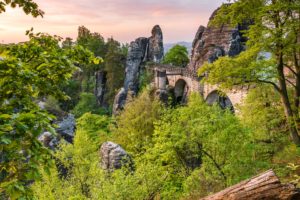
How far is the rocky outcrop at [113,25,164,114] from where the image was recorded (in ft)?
169

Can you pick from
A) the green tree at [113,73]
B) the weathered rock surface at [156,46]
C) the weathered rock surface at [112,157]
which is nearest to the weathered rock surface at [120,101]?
the green tree at [113,73]

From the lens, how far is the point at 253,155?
45.9ft

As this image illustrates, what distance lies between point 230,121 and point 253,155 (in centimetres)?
172

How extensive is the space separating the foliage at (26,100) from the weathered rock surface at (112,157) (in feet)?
45.6

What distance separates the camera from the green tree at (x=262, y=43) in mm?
13244

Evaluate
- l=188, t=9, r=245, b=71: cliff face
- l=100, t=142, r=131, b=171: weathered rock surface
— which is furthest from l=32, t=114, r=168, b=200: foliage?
l=188, t=9, r=245, b=71: cliff face

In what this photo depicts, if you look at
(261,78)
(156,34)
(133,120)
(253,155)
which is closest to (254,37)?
(261,78)

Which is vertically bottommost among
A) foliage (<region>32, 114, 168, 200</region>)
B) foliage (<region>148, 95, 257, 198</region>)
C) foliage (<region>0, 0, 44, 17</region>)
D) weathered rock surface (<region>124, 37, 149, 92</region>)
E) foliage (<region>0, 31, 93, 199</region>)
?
foliage (<region>32, 114, 168, 200</region>)

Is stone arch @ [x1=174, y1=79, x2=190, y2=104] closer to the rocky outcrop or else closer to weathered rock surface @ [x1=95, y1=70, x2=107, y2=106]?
the rocky outcrop

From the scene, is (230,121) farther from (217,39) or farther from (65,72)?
(217,39)

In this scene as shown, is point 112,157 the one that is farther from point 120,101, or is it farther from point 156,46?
point 156,46

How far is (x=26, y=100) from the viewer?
4684 mm

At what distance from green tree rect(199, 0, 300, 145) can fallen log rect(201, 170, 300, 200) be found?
A: 307 inches

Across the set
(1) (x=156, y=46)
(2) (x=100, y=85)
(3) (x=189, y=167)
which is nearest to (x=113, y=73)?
(2) (x=100, y=85)
